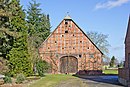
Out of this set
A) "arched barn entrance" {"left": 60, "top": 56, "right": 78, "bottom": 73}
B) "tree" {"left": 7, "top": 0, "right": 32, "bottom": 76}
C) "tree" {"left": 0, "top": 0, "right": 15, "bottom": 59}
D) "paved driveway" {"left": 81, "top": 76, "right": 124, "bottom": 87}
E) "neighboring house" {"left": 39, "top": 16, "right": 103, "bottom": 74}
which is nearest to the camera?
"paved driveway" {"left": 81, "top": 76, "right": 124, "bottom": 87}

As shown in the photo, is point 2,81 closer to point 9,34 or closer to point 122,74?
point 9,34

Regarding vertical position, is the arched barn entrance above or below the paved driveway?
above

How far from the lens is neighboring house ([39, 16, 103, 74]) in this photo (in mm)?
45500

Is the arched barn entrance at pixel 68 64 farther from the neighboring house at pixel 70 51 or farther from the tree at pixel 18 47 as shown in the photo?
the tree at pixel 18 47

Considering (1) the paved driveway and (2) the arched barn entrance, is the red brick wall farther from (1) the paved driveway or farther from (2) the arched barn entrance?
(1) the paved driveway

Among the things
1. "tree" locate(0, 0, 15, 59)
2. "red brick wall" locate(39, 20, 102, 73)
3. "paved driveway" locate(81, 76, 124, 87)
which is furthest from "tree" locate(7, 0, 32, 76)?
"red brick wall" locate(39, 20, 102, 73)

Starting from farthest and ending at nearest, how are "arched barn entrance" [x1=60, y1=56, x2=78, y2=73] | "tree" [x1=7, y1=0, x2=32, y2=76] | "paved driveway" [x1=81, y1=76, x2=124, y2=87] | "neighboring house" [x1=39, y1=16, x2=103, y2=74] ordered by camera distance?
1. "arched barn entrance" [x1=60, y1=56, x2=78, y2=73]
2. "neighboring house" [x1=39, y1=16, x2=103, y2=74]
3. "tree" [x1=7, y1=0, x2=32, y2=76]
4. "paved driveway" [x1=81, y1=76, x2=124, y2=87]

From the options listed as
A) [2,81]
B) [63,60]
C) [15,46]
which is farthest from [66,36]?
[2,81]

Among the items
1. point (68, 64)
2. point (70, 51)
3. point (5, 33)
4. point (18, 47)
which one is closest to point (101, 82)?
point (18, 47)

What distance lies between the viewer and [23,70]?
104ft

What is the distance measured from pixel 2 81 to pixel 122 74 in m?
11.6

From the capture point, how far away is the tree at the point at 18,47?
103 feet

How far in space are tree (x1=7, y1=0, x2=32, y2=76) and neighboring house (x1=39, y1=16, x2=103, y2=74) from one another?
13.2m

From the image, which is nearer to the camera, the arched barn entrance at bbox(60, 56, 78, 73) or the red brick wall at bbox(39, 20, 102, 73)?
the red brick wall at bbox(39, 20, 102, 73)
